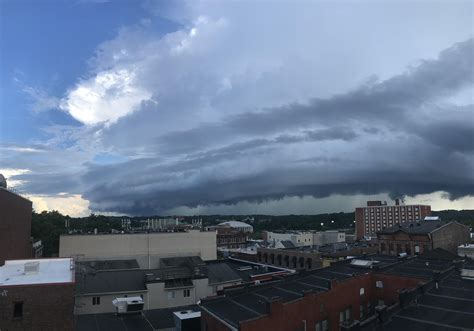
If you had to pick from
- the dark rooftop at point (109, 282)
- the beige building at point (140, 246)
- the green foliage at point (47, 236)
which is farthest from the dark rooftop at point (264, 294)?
the green foliage at point (47, 236)

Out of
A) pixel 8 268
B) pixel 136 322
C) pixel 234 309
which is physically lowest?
pixel 136 322

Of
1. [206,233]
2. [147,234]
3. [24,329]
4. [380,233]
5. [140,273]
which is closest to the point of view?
[24,329]

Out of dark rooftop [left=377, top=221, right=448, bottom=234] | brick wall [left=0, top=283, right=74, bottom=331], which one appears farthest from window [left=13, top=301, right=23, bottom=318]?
dark rooftop [left=377, top=221, right=448, bottom=234]

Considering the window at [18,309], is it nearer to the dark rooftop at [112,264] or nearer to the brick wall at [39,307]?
the brick wall at [39,307]

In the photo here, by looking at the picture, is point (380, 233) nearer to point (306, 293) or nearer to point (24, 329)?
point (306, 293)

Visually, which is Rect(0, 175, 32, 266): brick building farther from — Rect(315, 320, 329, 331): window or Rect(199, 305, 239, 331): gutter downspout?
Rect(315, 320, 329, 331): window

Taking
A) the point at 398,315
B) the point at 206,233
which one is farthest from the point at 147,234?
the point at 398,315

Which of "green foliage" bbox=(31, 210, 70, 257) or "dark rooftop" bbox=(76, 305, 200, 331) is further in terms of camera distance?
"green foliage" bbox=(31, 210, 70, 257)
